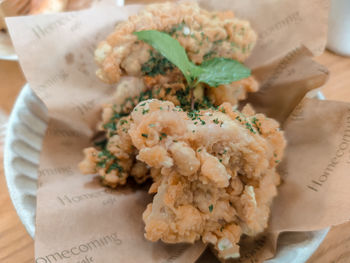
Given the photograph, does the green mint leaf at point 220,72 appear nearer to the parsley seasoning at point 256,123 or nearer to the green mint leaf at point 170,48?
the green mint leaf at point 170,48

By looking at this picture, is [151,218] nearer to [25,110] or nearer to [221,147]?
[221,147]

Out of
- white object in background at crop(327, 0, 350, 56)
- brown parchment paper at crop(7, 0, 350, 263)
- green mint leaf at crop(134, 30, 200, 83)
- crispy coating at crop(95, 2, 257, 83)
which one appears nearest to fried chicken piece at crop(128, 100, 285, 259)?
brown parchment paper at crop(7, 0, 350, 263)

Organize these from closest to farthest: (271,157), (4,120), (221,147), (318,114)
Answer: (221,147) < (271,157) < (318,114) < (4,120)

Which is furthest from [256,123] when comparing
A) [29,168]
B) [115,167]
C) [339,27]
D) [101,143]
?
[339,27]

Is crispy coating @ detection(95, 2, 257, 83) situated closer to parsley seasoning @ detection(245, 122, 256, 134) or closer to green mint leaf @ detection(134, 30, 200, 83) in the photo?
green mint leaf @ detection(134, 30, 200, 83)

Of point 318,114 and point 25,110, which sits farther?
point 25,110

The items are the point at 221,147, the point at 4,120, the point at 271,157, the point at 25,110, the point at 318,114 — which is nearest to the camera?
the point at 221,147

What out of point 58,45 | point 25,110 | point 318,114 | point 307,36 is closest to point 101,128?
point 25,110
